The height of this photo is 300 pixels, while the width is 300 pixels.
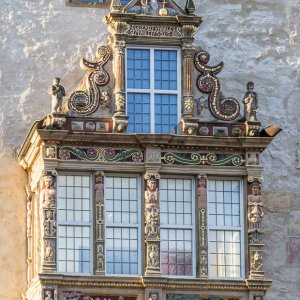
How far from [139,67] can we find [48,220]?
377cm

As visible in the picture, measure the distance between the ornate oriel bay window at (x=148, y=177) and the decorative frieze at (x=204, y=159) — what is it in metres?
0.02

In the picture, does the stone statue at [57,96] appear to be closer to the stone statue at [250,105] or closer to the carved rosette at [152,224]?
the carved rosette at [152,224]

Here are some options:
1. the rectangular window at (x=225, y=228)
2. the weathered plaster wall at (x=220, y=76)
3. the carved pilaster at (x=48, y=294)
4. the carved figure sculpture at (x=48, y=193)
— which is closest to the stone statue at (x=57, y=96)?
the carved figure sculpture at (x=48, y=193)

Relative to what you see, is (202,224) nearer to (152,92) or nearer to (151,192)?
(151,192)

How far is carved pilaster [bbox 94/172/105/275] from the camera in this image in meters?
31.9

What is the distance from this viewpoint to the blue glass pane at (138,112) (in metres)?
32.8

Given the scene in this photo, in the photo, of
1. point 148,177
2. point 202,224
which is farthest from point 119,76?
point 202,224

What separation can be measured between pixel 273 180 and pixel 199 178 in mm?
2999

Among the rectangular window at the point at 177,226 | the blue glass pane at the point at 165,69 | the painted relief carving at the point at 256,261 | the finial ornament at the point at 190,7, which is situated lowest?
the painted relief carving at the point at 256,261

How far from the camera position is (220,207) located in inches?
1287

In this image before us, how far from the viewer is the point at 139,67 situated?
1307 inches

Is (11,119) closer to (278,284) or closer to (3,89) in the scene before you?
(3,89)

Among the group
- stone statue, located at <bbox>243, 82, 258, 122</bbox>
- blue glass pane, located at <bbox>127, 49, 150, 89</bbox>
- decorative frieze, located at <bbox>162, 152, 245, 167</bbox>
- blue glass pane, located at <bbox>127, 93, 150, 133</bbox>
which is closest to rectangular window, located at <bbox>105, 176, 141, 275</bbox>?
decorative frieze, located at <bbox>162, 152, 245, 167</bbox>

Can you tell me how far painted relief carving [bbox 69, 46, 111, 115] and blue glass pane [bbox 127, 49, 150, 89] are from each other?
19.0 inches
